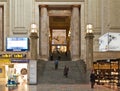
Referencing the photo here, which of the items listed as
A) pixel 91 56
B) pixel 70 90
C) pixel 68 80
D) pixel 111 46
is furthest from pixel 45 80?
pixel 111 46

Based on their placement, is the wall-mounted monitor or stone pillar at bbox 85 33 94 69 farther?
stone pillar at bbox 85 33 94 69

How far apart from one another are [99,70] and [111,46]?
651 inches

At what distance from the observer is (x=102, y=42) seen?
34.7 metres

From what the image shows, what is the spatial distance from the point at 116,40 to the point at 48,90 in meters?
6.80

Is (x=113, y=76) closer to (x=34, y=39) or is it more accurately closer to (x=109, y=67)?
(x=109, y=67)

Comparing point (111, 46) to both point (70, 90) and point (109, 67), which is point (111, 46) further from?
point (109, 67)

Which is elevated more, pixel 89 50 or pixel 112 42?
pixel 112 42

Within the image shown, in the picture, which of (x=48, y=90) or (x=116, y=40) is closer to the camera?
(x=116, y=40)

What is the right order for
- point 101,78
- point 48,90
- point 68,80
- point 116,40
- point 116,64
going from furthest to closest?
1. point 68,80
2. point 101,78
3. point 116,64
4. point 48,90
5. point 116,40

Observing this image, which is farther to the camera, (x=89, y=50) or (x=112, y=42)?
(x=89, y=50)

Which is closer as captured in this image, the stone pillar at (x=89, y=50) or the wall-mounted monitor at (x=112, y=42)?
the wall-mounted monitor at (x=112, y=42)

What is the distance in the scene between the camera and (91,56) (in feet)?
161

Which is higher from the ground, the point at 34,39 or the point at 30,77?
the point at 34,39

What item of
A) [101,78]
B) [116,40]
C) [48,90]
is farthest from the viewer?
[101,78]
